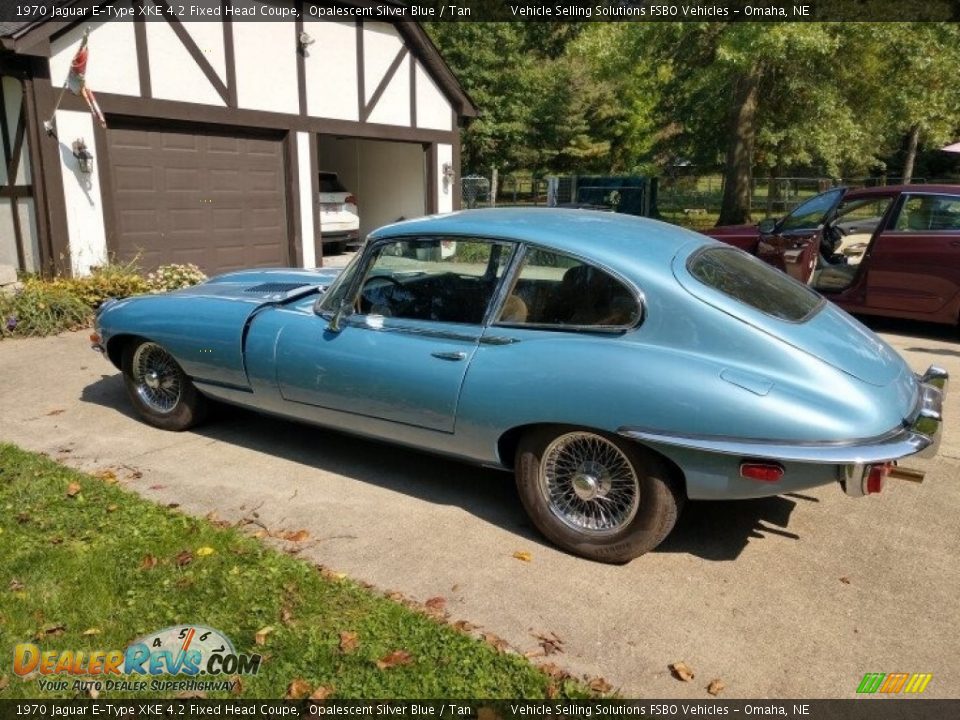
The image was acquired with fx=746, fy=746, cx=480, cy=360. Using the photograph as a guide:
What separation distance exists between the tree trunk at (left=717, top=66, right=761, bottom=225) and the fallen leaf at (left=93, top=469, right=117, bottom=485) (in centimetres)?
1883

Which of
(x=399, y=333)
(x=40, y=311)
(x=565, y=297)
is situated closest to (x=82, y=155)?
(x=40, y=311)

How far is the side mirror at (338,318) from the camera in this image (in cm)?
412

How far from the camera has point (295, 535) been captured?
145 inches

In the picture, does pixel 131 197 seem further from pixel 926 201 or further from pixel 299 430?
pixel 926 201

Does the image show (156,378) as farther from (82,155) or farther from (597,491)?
(82,155)

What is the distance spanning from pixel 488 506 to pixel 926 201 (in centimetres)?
645

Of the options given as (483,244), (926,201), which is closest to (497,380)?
(483,244)

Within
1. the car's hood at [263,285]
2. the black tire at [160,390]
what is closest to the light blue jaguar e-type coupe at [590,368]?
the car's hood at [263,285]

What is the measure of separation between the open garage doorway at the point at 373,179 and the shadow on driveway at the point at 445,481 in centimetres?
1005

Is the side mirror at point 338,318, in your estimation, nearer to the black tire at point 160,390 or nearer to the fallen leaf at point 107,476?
the black tire at point 160,390

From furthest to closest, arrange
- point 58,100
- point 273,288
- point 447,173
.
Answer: point 447,173 → point 58,100 → point 273,288

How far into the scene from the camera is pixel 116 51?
381 inches

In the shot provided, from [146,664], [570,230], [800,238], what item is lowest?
[146,664]

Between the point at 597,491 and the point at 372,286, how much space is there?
1.73 m
